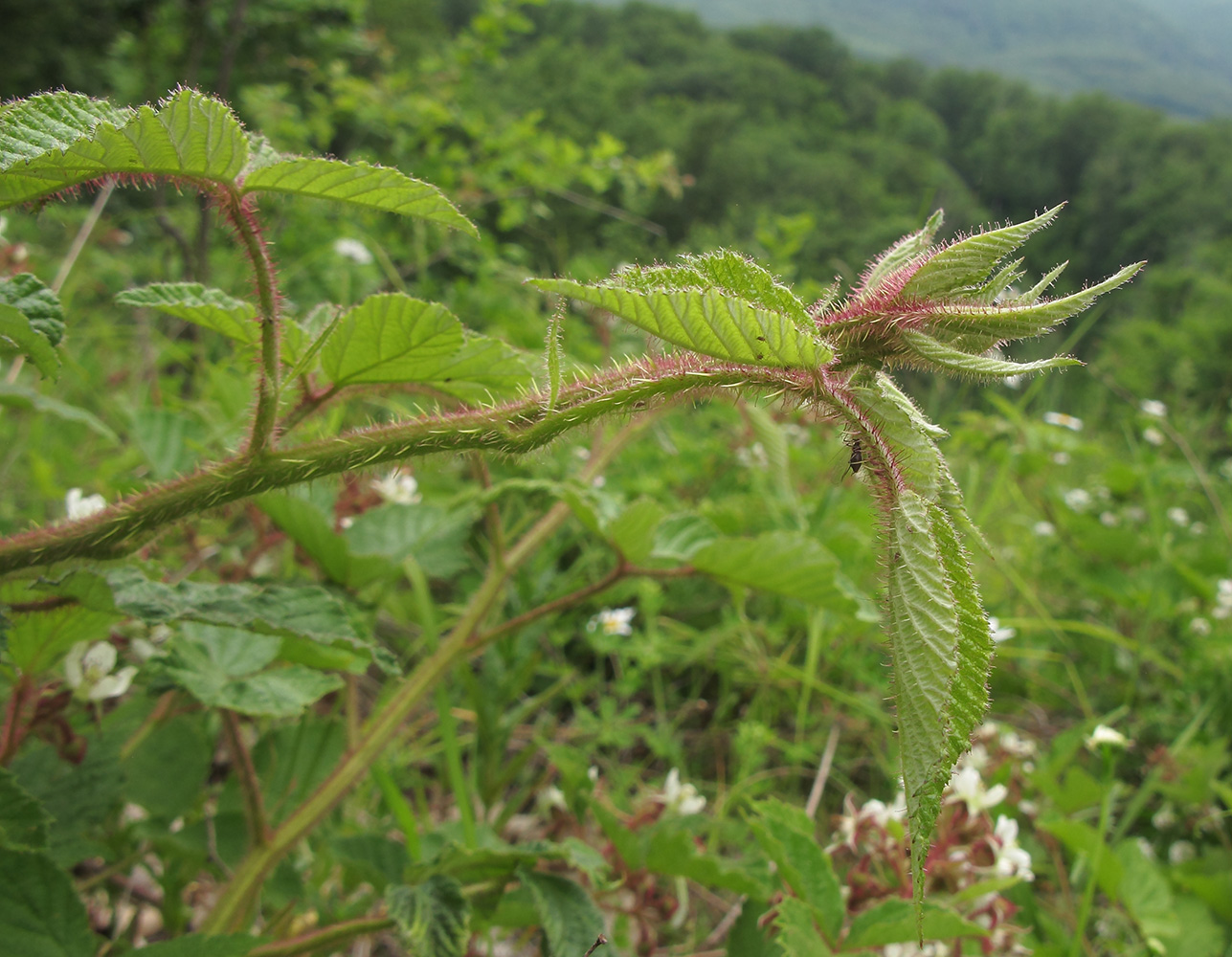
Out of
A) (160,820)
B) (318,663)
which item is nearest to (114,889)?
(160,820)

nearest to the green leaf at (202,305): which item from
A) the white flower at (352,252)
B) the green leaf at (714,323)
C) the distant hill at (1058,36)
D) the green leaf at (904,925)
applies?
the green leaf at (714,323)

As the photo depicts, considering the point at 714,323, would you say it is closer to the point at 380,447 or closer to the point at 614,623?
the point at 380,447

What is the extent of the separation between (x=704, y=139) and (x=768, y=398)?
29346mm

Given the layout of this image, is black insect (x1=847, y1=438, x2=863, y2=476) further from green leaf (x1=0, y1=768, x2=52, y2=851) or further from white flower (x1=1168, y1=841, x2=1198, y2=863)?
white flower (x1=1168, y1=841, x2=1198, y2=863)

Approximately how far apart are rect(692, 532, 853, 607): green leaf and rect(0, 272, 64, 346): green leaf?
2.48 feet

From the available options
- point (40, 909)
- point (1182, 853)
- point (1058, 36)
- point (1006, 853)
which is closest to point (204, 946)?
point (40, 909)

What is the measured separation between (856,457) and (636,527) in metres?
0.55

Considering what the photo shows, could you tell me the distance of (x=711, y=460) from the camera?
2.79 meters

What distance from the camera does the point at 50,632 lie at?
2.60ft

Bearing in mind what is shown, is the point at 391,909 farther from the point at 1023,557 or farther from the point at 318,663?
the point at 1023,557

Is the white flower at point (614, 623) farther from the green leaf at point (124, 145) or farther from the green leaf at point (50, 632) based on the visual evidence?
the green leaf at point (124, 145)

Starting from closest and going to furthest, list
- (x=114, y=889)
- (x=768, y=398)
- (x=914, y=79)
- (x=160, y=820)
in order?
(x=768, y=398), (x=160, y=820), (x=114, y=889), (x=914, y=79)

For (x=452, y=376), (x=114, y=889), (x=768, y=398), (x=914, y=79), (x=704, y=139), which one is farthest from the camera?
(x=914, y=79)

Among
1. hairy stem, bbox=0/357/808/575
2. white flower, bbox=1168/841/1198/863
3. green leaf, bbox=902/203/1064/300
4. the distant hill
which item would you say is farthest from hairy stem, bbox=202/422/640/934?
the distant hill
